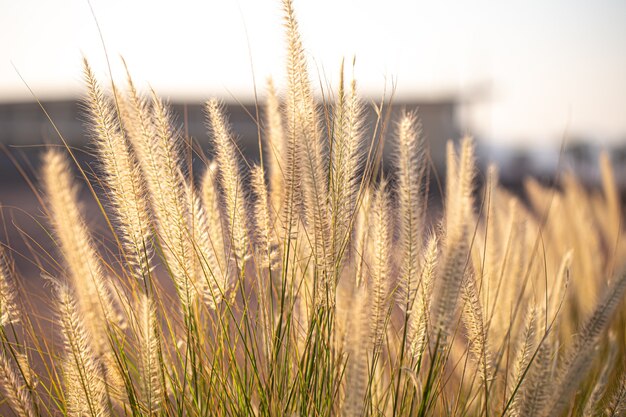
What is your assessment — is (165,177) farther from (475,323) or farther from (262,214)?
(475,323)

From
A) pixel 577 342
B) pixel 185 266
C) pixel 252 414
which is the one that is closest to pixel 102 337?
pixel 185 266

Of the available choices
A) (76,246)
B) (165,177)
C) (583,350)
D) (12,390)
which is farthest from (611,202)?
(12,390)

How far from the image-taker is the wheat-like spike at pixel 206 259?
1.42 m

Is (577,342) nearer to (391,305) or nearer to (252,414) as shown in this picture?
(391,305)

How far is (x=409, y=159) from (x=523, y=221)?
39.8 inches

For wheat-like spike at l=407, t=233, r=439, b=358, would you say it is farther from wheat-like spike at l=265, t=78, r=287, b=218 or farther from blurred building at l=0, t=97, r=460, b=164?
blurred building at l=0, t=97, r=460, b=164

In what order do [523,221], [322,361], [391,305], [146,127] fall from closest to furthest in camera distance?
[146,127]
[322,361]
[391,305]
[523,221]

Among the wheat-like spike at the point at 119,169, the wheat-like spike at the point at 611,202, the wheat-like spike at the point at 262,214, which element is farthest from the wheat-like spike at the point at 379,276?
the wheat-like spike at the point at 611,202

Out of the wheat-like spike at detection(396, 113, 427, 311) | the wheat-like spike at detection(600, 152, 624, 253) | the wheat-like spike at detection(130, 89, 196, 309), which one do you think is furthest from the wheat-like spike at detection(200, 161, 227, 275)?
the wheat-like spike at detection(600, 152, 624, 253)

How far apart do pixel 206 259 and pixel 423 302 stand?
48 centimetres

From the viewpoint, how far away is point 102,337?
1.43 metres

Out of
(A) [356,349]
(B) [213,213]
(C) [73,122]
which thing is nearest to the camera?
(A) [356,349]

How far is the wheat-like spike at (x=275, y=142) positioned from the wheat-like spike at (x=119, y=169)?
343 millimetres

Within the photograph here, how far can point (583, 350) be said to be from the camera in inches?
56.2
